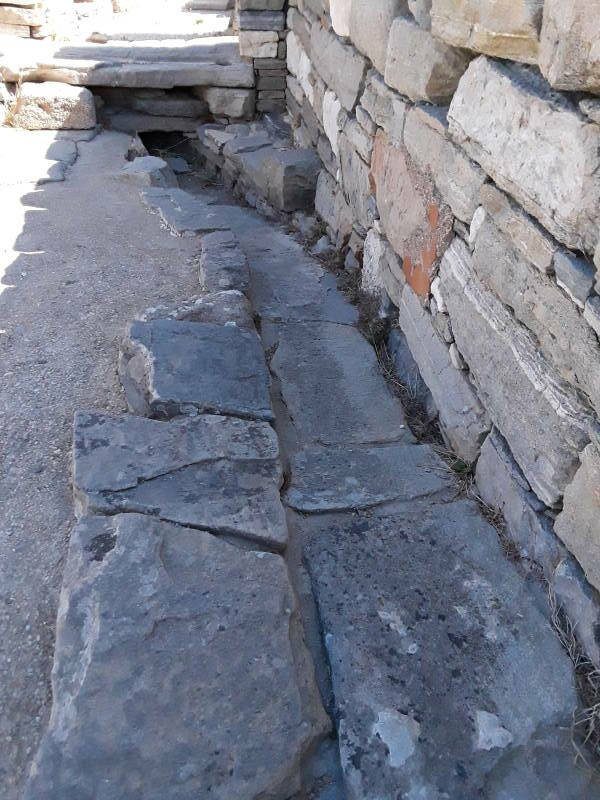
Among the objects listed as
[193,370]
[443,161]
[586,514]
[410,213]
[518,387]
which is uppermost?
[443,161]

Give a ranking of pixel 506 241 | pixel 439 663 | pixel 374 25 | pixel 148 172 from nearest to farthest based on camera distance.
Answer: pixel 439 663
pixel 506 241
pixel 374 25
pixel 148 172

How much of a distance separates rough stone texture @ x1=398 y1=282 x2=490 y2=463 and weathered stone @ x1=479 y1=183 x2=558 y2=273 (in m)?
0.67

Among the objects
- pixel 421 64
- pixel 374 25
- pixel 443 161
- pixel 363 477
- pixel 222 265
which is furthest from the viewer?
pixel 222 265

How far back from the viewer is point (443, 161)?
2766mm

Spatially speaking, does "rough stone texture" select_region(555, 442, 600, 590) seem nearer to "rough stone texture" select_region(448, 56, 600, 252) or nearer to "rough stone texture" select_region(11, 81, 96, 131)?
"rough stone texture" select_region(448, 56, 600, 252)

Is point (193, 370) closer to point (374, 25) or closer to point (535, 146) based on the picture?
point (535, 146)

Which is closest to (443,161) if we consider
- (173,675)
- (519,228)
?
(519,228)

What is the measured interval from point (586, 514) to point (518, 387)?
0.50 meters

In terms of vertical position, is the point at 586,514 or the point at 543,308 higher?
the point at 543,308

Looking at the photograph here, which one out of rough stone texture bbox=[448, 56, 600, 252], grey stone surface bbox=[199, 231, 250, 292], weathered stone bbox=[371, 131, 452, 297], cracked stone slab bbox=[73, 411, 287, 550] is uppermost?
rough stone texture bbox=[448, 56, 600, 252]

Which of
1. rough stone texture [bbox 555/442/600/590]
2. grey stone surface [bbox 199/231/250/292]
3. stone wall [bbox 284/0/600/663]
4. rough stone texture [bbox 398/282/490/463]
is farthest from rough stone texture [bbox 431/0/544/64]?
grey stone surface [bbox 199/231/250/292]

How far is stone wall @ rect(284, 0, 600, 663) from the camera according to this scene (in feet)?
6.09

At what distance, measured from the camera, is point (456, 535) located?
7.84 feet

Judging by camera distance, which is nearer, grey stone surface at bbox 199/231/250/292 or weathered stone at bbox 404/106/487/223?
weathered stone at bbox 404/106/487/223
